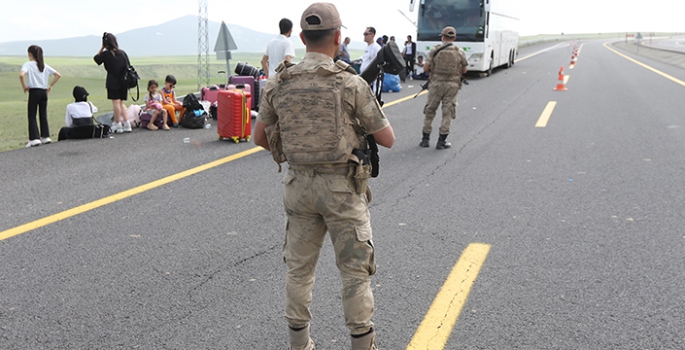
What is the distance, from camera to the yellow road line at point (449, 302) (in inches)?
123

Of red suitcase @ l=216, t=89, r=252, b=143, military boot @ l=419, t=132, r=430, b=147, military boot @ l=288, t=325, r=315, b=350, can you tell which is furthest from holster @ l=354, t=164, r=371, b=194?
red suitcase @ l=216, t=89, r=252, b=143

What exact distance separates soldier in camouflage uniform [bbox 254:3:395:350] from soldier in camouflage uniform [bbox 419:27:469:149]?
6.04 metres

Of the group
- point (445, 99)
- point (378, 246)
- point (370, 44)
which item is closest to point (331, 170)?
point (378, 246)

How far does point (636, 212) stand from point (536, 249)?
1.64 metres

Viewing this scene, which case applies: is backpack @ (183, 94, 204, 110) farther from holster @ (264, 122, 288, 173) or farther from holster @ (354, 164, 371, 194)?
holster @ (354, 164, 371, 194)

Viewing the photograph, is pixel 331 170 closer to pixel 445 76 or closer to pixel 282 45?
pixel 445 76

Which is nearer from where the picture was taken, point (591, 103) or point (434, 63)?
point (434, 63)

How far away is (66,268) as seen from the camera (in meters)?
4.13

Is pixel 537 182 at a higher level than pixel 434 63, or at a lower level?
lower

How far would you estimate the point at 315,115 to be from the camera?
2641 millimetres

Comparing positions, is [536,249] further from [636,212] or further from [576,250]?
[636,212]

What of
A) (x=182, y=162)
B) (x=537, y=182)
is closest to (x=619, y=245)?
(x=537, y=182)

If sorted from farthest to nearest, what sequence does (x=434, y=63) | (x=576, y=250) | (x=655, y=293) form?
(x=434, y=63)
(x=576, y=250)
(x=655, y=293)

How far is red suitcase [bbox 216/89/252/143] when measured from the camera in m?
9.33
